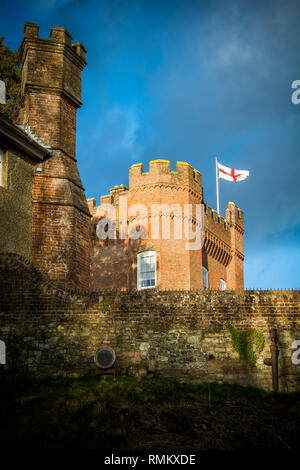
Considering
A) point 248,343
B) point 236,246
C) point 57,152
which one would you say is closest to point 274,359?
point 248,343

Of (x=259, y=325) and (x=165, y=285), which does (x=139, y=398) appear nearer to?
(x=259, y=325)

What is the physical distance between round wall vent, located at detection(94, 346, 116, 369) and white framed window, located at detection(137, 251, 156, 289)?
1549 cm

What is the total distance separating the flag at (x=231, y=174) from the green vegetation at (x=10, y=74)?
46.4 feet

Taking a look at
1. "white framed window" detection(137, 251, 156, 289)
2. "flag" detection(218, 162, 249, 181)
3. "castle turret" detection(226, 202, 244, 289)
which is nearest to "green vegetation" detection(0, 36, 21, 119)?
"white framed window" detection(137, 251, 156, 289)

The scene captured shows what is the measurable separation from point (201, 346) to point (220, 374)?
2.71ft

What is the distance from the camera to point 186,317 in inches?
568

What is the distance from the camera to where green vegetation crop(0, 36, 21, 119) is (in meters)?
24.5

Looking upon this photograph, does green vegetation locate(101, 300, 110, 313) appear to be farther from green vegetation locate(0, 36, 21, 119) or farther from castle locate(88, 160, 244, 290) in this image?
castle locate(88, 160, 244, 290)

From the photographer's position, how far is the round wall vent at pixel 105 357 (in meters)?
13.9
